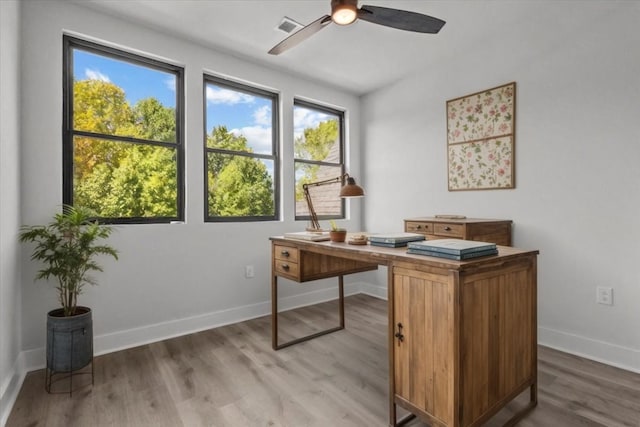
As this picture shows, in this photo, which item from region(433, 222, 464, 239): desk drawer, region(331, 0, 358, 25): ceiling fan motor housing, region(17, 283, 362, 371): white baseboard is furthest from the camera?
region(433, 222, 464, 239): desk drawer

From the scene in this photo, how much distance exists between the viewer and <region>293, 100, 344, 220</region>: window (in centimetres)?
381

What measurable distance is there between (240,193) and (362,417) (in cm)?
233

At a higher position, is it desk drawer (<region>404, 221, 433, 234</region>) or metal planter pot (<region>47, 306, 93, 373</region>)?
desk drawer (<region>404, 221, 433, 234</region>)

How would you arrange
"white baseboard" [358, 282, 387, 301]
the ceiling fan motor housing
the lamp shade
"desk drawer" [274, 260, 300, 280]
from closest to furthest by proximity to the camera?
1. the ceiling fan motor housing
2. the lamp shade
3. "desk drawer" [274, 260, 300, 280]
4. "white baseboard" [358, 282, 387, 301]

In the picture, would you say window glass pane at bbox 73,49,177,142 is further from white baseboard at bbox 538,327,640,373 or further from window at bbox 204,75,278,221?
white baseboard at bbox 538,327,640,373

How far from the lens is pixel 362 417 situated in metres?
1.70

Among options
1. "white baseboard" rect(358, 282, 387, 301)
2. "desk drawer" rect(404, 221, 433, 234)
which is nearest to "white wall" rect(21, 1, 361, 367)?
"white baseboard" rect(358, 282, 387, 301)

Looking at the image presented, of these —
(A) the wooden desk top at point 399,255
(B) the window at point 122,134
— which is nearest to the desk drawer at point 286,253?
(A) the wooden desk top at point 399,255

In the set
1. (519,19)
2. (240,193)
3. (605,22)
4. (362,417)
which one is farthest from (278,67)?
(362,417)

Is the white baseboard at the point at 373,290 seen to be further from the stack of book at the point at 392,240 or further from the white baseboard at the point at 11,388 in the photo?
the white baseboard at the point at 11,388

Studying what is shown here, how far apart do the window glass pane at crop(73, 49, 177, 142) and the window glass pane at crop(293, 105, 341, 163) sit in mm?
1392

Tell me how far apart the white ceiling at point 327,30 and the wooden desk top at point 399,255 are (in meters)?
1.79

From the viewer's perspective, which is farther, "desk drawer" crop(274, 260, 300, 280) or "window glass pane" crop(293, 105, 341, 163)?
"window glass pane" crop(293, 105, 341, 163)

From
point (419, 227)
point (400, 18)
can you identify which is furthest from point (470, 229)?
point (400, 18)
